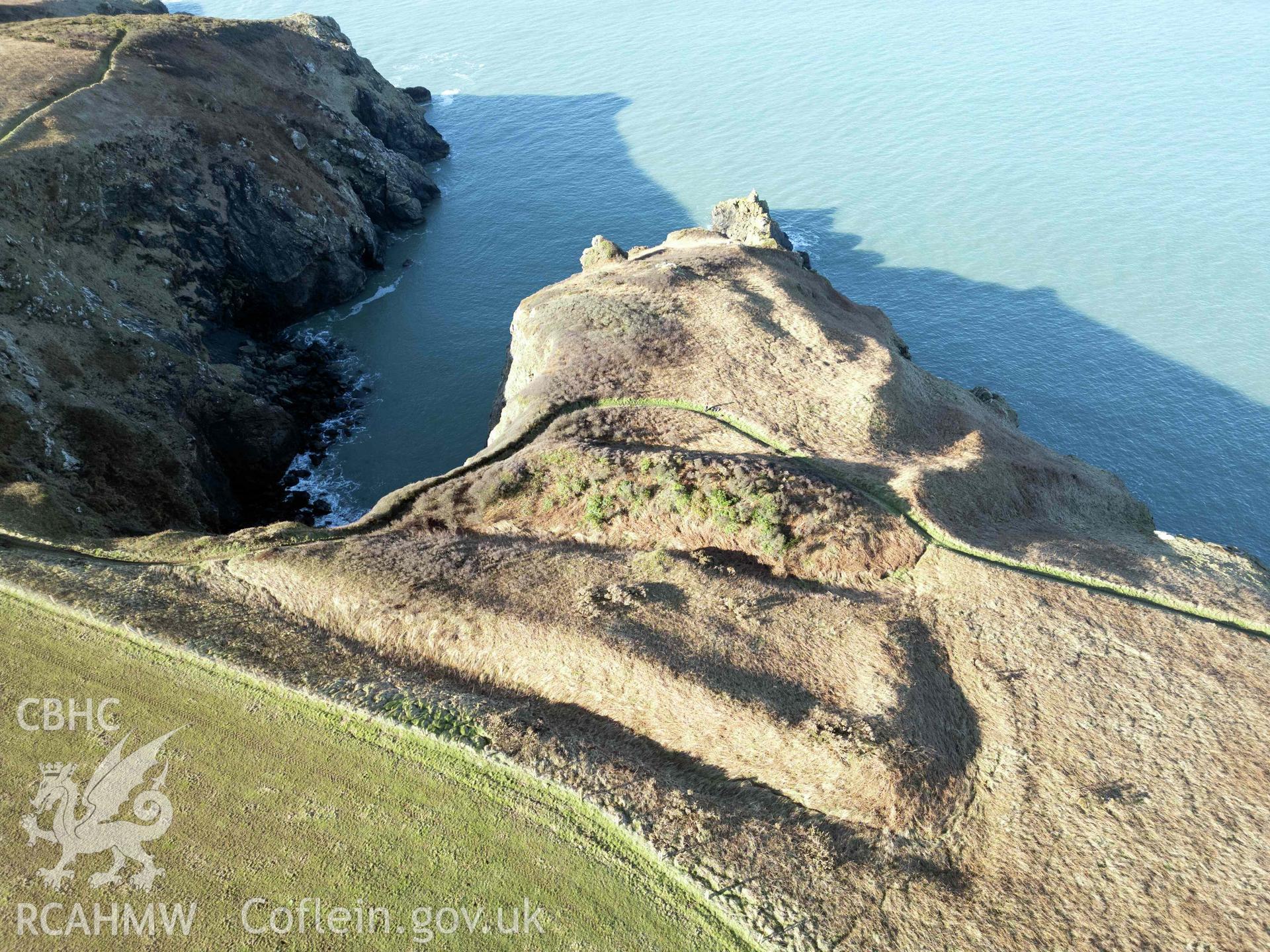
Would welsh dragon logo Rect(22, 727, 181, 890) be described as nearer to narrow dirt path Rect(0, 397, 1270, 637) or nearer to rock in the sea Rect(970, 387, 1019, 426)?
narrow dirt path Rect(0, 397, 1270, 637)

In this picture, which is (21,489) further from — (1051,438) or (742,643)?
(1051,438)

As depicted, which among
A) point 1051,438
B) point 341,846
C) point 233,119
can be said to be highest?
point 233,119

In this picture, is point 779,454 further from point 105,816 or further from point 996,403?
point 996,403

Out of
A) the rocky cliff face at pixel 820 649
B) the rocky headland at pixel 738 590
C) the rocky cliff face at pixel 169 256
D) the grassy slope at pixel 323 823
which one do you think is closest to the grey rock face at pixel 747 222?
the rocky headland at pixel 738 590

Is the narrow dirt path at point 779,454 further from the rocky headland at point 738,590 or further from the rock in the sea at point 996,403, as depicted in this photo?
the rock in the sea at point 996,403

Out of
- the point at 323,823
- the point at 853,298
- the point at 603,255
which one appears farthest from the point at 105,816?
the point at 853,298

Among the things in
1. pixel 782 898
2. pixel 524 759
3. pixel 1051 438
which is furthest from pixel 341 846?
pixel 1051 438
